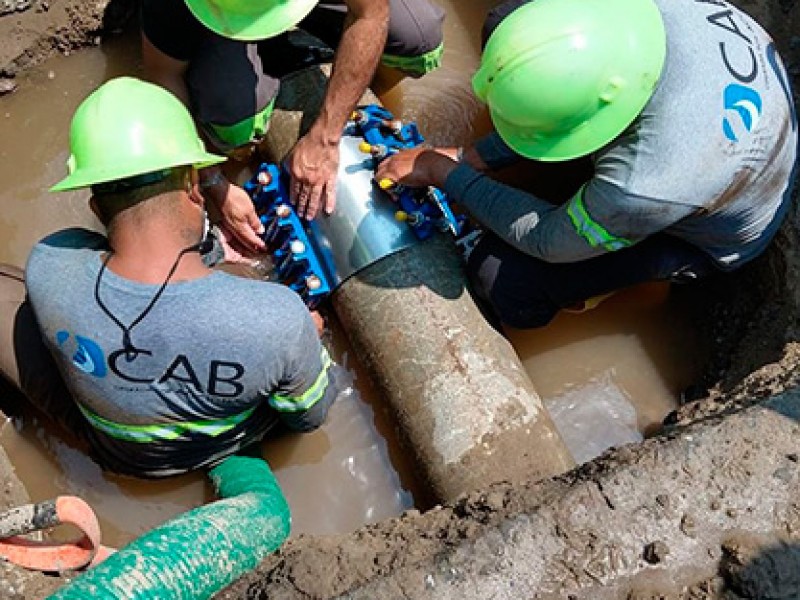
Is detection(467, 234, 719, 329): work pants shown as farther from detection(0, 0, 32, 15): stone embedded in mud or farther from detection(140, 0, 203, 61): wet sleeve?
detection(0, 0, 32, 15): stone embedded in mud

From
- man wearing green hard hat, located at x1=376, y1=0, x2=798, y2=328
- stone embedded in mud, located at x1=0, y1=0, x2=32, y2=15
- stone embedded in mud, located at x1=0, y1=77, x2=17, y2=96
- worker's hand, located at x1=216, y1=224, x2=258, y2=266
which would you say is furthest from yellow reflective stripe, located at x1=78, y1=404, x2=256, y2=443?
stone embedded in mud, located at x1=0, y1=0, x2=32, y2=15

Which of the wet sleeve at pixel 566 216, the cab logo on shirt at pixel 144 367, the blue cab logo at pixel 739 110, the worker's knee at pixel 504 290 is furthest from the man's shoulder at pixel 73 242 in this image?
the blue cab logo at pixel 739 110

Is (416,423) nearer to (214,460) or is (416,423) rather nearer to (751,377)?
(214,460)

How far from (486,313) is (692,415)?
32.2 inches

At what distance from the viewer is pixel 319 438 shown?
12.2 ft

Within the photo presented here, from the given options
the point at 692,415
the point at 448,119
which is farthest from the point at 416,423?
the point at 448,119

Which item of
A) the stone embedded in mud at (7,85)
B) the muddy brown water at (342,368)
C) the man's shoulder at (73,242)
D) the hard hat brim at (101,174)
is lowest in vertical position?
the muddy brown water at (342,368)

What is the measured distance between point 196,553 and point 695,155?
190cm

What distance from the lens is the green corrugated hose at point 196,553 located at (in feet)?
8.52

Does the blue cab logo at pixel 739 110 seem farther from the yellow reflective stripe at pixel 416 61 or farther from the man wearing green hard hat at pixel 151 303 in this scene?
the yellow reflective stripe at pixel 416 61

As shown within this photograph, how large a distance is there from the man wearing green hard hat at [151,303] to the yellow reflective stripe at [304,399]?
0.04m

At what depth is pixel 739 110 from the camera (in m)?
2.98

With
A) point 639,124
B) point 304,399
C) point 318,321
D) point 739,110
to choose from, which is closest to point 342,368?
Result: point 318,321

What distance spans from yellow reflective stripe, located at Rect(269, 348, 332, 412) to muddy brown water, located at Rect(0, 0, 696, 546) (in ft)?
1.31
